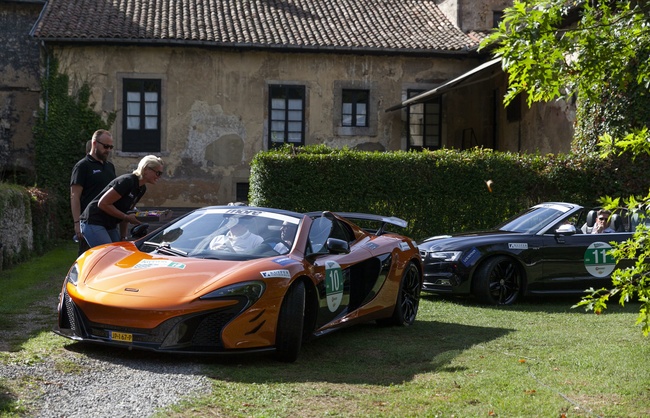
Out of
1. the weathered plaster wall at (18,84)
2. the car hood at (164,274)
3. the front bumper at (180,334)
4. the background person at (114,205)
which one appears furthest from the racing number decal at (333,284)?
the weathered plaster wall at (18,84)

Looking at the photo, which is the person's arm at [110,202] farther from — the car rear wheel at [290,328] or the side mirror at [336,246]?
the car rear wheel at [290,328]

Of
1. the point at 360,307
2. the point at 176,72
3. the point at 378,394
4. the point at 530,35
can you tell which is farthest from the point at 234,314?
the point at 176,72

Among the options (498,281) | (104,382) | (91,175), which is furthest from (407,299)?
(104,382)

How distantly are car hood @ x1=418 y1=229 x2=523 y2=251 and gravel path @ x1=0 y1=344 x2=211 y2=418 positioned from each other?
610 cm

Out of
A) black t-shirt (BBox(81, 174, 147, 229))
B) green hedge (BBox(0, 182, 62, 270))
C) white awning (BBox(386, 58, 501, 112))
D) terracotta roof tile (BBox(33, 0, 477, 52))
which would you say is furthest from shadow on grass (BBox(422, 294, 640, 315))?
terracotta roof tile (BBox(33, 0, 477, 52))

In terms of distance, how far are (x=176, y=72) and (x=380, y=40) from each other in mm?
6155

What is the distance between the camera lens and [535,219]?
13.6 meters

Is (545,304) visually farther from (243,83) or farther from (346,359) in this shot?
(243,83)

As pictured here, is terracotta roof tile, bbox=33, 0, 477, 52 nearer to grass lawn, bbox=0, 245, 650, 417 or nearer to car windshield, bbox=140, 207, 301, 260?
grass lawn, bbox=0, 245, 650, 417

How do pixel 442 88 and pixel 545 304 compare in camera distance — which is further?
pixel 442 88

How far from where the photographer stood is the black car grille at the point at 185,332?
7.25 metres

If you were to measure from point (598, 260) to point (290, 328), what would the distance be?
6.82 m

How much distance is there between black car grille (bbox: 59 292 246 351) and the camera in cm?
725

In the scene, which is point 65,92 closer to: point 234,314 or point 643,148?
point 234,314
